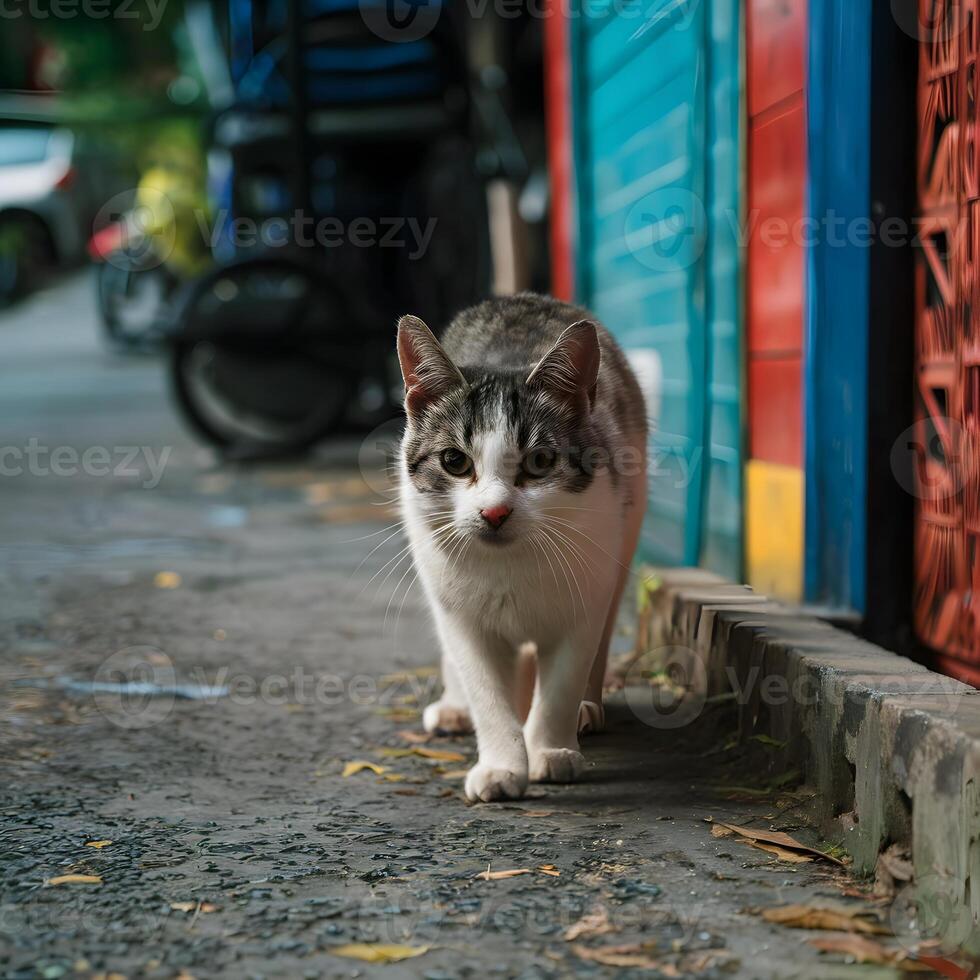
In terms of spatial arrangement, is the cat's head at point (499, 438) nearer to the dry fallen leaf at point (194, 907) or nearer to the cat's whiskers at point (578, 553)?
the cat's whiskers at point (578, 553)

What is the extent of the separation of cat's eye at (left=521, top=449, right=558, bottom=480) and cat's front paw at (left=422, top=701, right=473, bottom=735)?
31.4 inches

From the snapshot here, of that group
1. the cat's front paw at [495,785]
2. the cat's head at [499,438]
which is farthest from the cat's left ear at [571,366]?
the cat's front paw at [495,785]

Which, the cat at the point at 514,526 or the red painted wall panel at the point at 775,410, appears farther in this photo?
the red painted wall panel at the point at 775,410

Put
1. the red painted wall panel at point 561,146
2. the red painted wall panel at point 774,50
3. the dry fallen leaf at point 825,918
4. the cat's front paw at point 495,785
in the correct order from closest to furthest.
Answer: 1. the dry fallen leaf at point 825,918
2. the cat's front paw at point 495,785
3. the red painted wall panel at point 774,50
4. the red painted wall panel at point 561,146

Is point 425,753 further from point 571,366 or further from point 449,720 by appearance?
point 571,366

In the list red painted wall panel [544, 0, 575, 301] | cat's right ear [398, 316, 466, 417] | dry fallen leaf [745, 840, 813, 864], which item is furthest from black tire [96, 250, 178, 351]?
dry fallen leaf [745, 840, 813, 864]

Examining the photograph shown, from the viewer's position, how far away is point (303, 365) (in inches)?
299

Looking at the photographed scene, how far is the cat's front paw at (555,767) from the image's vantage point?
2.82m

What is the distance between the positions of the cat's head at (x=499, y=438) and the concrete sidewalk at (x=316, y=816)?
60 centimetres

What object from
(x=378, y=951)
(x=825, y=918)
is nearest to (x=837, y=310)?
(x=825, y=918)

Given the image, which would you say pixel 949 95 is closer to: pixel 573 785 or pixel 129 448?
pixel 573 785

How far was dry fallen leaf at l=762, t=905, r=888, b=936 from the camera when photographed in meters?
2.01

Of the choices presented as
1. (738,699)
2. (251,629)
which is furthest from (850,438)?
(251,629)

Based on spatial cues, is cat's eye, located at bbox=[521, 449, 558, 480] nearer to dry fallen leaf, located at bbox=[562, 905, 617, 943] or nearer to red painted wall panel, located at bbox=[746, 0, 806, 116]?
dry fallen leaf, located at bbox=[562, 905, 617, 943]
